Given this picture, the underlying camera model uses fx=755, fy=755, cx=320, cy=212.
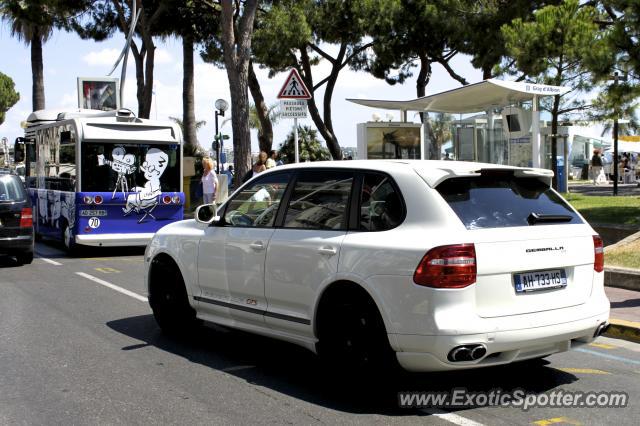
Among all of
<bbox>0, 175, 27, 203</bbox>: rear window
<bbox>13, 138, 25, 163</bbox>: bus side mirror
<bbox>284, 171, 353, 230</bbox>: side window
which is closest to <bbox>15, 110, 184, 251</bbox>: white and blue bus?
<bbox>0, 175, 27, 203</bbox>: rear window

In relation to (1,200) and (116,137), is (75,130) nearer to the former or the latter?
(116,137)

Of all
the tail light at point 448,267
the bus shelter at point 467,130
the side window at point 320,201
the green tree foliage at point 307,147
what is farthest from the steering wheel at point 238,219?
the green tree foliage at point 307,147

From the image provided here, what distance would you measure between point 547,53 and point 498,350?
50.3ft

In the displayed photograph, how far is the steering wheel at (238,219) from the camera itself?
6.62m

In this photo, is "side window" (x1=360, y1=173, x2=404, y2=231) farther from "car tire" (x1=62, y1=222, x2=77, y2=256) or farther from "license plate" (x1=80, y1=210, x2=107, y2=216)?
"car tire" (x1=62, y1=222, x2=77, y2=256)

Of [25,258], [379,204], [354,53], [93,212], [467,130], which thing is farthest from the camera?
[354,53]

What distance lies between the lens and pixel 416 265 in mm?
4965

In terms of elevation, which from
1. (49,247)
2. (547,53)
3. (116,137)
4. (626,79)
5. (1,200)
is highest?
(547,53)

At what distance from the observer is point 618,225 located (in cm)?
1311

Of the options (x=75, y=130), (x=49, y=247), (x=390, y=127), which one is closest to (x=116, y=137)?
(x=75, y=130)

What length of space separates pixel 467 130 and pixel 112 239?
8.73 m

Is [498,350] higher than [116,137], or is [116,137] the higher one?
[116,137]
